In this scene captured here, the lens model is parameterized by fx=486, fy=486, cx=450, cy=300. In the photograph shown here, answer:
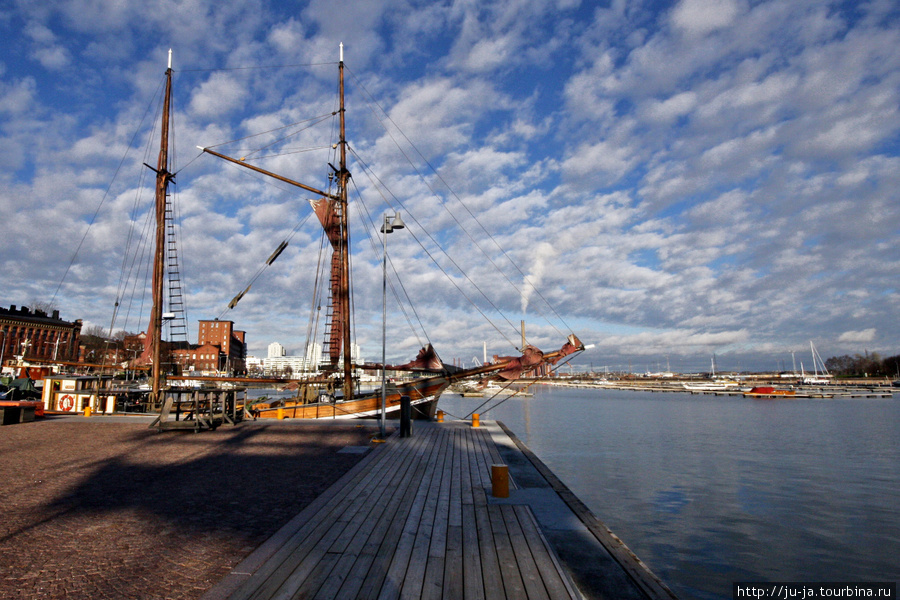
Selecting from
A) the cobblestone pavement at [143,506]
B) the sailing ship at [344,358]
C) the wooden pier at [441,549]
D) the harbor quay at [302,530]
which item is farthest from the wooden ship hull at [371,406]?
the wooden pier at [441,549]

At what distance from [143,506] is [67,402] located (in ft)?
78.0

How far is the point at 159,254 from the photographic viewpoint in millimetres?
29250

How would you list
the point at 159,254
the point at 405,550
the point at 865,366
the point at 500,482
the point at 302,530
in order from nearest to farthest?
1. the point at 405,550
2. the point at 302,530
3. the point at 500,482
4. the point at 159,254
5. the point at 865,366

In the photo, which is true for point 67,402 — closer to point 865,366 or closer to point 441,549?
point 441,549

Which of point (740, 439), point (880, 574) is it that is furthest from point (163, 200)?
point (740, 439)

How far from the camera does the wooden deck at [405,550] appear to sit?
16.0 feet

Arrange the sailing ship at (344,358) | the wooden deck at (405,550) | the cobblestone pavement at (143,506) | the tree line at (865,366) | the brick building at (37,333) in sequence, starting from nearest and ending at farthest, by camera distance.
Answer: the wooden deck at (405,550) → the cobblestone pavement at (143,506) → the sailing ship at (344,358) → the brick building at (37,333) → the tree line at (865,366)

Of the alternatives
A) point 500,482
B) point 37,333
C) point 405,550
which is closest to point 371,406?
point 500,482

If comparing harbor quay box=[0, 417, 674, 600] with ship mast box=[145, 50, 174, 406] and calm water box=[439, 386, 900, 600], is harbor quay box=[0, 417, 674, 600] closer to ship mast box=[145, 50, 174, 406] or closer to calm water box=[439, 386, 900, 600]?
calm water box=[439, 386, 900, 600]

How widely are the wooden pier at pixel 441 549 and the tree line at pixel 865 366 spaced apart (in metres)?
182

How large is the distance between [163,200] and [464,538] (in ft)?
103

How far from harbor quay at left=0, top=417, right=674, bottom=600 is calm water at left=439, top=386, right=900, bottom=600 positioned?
340 cm

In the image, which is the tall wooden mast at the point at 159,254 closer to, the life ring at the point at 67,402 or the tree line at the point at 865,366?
the life ring at the point at 67,402

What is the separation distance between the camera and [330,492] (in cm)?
893
